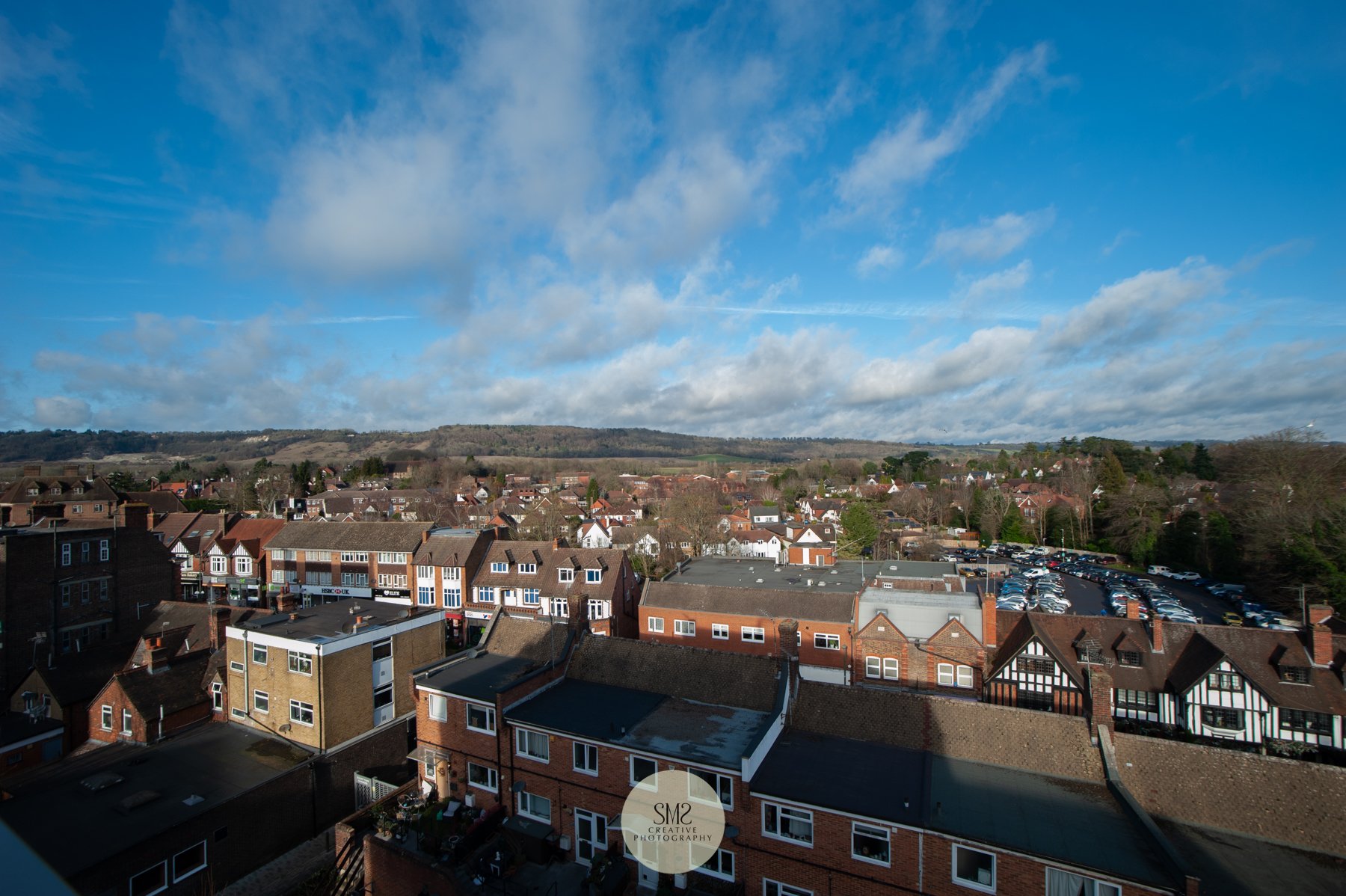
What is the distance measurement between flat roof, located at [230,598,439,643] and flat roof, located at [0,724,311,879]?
11.3 ft

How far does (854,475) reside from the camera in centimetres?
13738

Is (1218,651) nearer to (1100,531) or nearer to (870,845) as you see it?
(870,845)

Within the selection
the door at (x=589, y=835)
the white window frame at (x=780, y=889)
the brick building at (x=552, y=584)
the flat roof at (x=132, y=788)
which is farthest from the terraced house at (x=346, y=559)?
the white window frame at (x=780, y=889)

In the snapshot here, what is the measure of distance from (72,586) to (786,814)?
33.7 meters

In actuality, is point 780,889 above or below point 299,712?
below

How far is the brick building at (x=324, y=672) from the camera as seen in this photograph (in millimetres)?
19984

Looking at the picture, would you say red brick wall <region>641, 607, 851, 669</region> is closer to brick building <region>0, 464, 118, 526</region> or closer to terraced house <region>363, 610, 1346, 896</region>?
terraced house <region>363, 610, 1346, 896</region>

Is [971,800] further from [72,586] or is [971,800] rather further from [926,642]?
[72,586]

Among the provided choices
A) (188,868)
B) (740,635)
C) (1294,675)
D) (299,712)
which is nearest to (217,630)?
(299,712)

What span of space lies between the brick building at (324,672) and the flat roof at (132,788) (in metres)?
0.86

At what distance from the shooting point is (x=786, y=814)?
43.1 ft

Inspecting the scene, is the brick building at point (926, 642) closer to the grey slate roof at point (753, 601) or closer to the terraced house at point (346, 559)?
the grey slate roof at point (753, 601)

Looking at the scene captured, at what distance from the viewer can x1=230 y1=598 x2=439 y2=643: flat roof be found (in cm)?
2136

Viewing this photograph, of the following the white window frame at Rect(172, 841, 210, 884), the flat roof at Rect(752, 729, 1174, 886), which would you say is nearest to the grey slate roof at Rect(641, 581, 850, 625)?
the flat roof at Rect(752, 729, 1174, 886)
